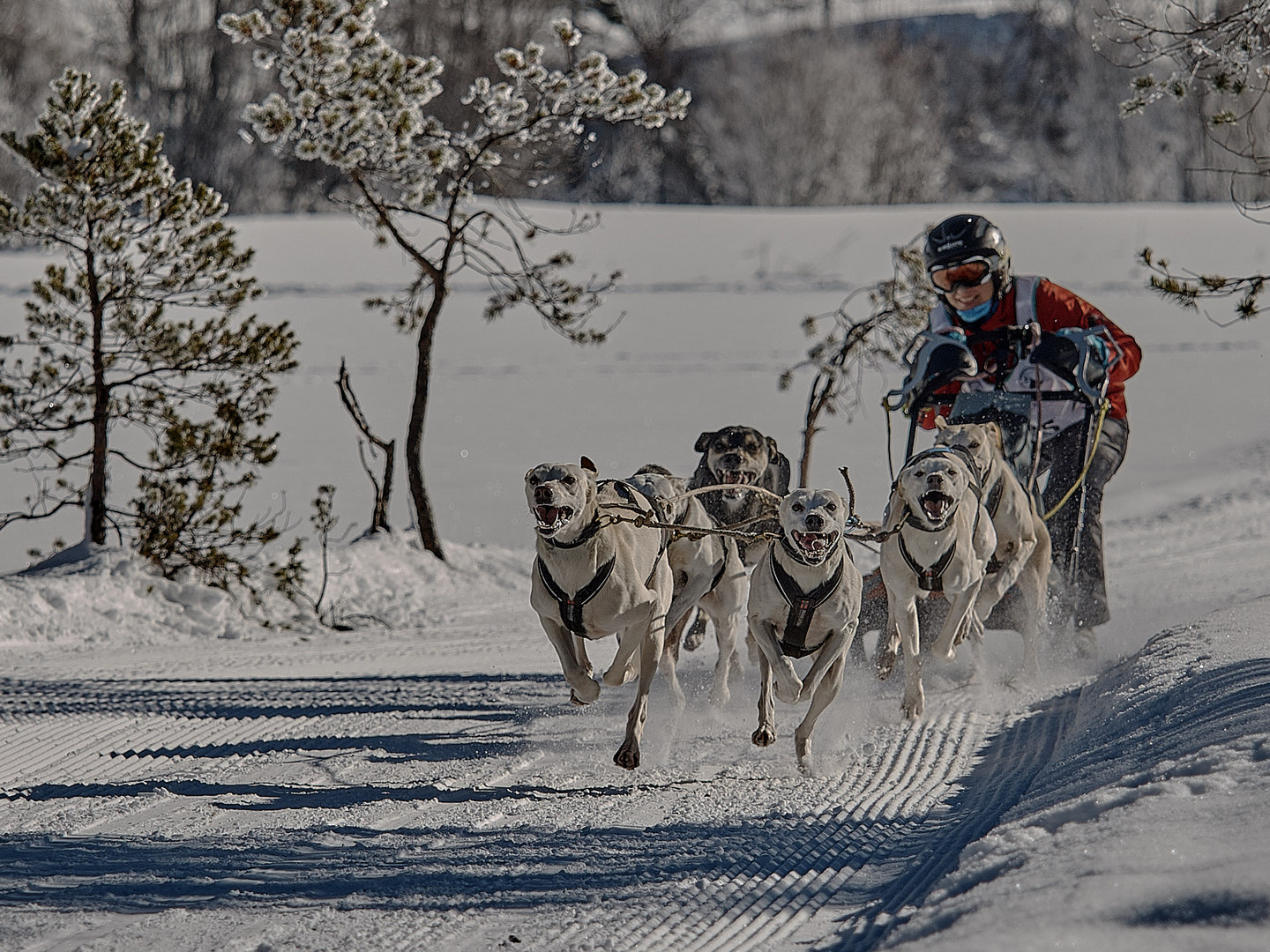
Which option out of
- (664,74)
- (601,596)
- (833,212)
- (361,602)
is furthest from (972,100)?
(601,596)

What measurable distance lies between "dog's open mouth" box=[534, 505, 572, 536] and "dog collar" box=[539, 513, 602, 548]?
0.09 meters

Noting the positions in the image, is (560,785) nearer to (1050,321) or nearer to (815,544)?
(815,544)

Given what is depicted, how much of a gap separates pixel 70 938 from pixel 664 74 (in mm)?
39538

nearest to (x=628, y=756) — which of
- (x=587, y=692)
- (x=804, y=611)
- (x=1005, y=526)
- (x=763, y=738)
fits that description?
(x=587, y=692)

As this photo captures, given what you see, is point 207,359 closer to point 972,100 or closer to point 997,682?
point 997,682

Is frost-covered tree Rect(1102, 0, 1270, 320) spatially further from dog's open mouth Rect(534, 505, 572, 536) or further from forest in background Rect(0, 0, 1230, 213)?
forest in background Rect(0, 0, 1230, 213)

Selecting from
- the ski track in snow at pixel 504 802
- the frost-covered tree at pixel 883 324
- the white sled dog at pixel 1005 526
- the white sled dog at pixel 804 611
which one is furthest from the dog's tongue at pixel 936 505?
the frost-covered tree at pixel 883 324

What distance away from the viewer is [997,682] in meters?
6.04

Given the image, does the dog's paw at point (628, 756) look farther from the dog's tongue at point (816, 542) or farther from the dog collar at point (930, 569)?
the dog collar at point (930, 569)

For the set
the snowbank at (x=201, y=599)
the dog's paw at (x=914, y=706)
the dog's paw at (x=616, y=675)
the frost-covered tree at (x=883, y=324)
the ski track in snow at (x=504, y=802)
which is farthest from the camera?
the frost-covered tree at (x=883, y=324)

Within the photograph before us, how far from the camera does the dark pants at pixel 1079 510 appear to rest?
6.39 metres

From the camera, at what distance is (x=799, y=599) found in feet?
14.6

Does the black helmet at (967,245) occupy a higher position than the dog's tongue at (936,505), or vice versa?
the black helmet at (967,245)

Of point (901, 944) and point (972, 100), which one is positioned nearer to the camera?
point (901, 944)
